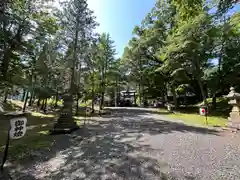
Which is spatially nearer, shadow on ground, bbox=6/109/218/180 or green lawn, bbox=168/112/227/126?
shadow on ground, bbox=6/109/218/180

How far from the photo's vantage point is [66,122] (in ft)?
28.6

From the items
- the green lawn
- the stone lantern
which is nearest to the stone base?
the green lawn

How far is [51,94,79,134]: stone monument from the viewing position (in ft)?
26.7

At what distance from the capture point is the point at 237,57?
16.5m

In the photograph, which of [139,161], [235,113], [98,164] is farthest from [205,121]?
[98,164]

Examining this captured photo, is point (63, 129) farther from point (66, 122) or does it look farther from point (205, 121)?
point (205, 121)

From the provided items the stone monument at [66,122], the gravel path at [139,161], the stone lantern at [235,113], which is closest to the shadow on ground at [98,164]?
the gravel path at [139,161]

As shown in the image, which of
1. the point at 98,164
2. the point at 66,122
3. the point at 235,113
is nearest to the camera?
the point at 98,164

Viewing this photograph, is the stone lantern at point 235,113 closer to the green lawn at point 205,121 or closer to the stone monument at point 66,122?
the green lawn at point 205,121

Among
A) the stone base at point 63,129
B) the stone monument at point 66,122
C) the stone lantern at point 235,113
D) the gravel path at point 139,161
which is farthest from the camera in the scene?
the stone monument at point 66,122

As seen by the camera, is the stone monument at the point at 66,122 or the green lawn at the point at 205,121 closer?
the stone monument at the point at 66,122

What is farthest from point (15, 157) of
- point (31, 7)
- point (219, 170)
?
point (31, 7)

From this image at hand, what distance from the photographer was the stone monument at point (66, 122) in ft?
26.7

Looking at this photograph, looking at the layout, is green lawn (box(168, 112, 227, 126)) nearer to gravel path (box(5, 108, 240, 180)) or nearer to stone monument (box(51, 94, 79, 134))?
gravel path (box(5, 108, 240, 180))
